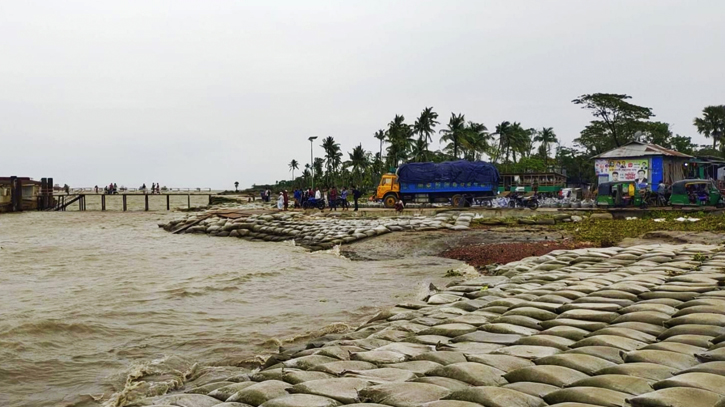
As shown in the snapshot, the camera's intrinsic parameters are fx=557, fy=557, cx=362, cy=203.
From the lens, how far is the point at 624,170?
31.5m

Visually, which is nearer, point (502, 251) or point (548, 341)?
point (548, 341)

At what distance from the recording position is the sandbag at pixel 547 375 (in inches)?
151

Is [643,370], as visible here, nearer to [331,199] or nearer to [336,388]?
[336,388]

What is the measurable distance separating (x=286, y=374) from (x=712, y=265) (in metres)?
6.71

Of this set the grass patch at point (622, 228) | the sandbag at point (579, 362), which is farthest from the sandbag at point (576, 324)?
the grass patch at point (622, 228)

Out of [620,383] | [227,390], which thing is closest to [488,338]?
[620,383]

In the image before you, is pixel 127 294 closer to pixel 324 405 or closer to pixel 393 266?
pixel 393 266

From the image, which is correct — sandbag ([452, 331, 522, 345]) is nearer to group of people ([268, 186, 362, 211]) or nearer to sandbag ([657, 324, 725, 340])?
sandbag ([657, 324, 725, 340])

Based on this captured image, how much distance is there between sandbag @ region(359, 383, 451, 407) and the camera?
3592 millimetres

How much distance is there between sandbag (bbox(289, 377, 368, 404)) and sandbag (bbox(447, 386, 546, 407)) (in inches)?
26.9

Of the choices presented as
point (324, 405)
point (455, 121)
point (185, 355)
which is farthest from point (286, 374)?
point (455, 121)

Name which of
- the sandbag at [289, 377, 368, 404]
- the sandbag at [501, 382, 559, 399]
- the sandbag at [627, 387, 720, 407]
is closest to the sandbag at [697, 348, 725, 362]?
the sandbag at [627, 387, 720, 407]

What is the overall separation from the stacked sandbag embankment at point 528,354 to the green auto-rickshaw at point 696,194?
17.1 meters

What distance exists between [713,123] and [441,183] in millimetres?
41614
